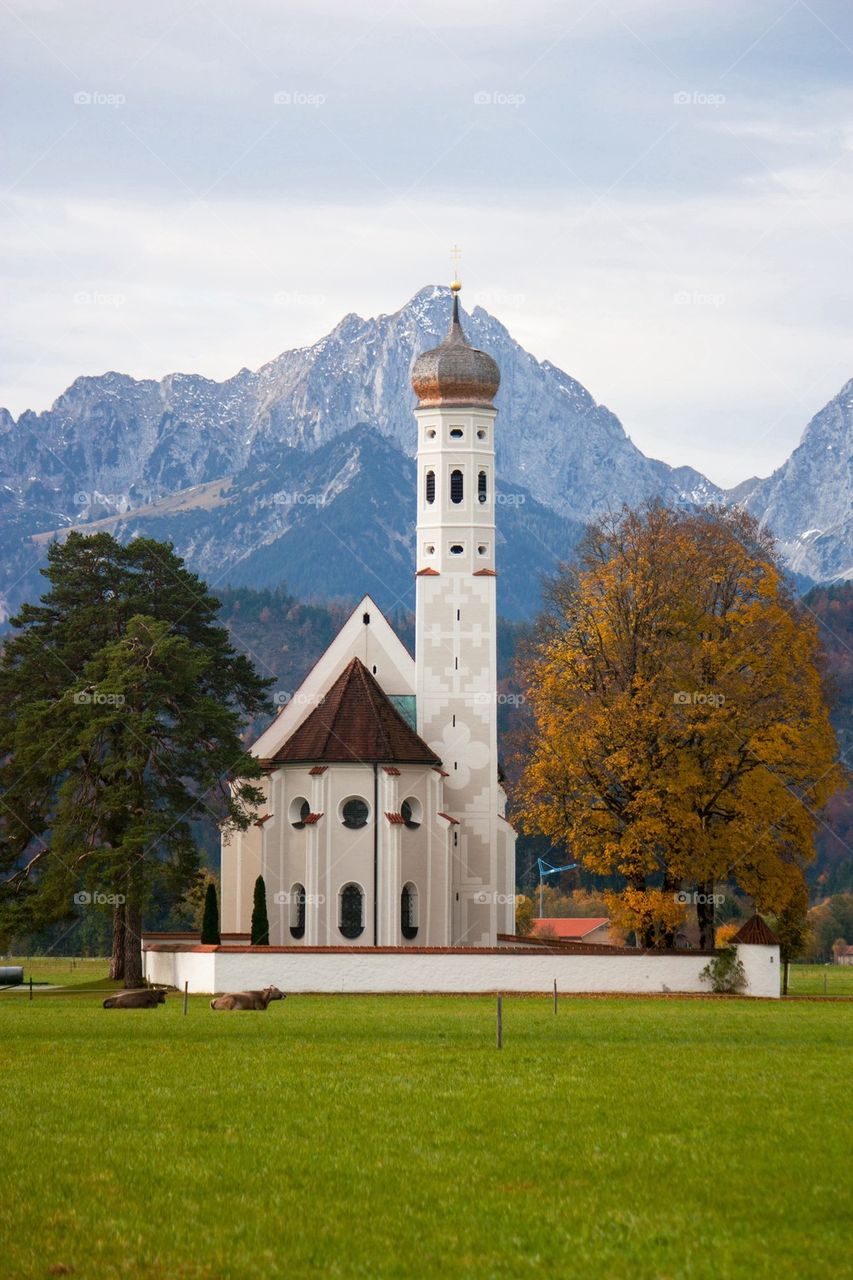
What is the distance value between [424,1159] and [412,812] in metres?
47.2

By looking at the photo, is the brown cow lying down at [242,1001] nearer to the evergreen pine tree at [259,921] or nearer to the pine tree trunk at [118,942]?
the pine tree trunk at [118,942]

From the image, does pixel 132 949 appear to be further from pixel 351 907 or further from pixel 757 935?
pixel 757 935

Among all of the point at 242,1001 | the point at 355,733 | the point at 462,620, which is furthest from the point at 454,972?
the point at 462,620

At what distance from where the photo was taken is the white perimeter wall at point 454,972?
49750 millimetres

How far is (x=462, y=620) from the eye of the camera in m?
67.4

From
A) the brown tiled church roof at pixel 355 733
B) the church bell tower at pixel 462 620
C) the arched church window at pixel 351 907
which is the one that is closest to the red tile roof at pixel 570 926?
the church bell tower at pixel 462 620

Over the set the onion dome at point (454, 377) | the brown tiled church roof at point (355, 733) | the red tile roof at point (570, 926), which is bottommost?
the red tile roof at point (570, 926)

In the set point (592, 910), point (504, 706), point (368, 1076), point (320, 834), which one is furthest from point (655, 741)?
point (504, 706)

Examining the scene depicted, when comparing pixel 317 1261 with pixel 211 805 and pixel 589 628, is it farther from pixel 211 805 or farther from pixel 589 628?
pixel 211 805

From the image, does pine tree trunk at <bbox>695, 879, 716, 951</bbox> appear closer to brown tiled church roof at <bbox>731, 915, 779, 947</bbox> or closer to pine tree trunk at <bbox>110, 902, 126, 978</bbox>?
brown tiled church roof at <bbox>731, 915, 779, 947</bbox>

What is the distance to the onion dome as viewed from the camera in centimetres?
6888

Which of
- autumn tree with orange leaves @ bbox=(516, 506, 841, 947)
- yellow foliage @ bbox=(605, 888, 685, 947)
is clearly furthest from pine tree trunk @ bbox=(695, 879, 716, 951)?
yellow foliage @ bbox=(605, 888, 685, 947)

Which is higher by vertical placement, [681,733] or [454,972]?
[681,733]

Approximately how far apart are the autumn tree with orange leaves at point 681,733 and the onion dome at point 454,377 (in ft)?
56.6
